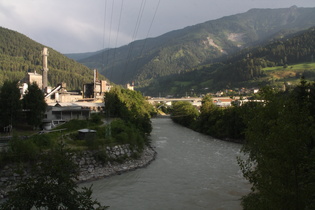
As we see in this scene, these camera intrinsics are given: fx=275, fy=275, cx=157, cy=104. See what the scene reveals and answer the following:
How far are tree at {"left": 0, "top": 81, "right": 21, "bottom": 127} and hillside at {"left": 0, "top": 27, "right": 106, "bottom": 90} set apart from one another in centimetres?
9906

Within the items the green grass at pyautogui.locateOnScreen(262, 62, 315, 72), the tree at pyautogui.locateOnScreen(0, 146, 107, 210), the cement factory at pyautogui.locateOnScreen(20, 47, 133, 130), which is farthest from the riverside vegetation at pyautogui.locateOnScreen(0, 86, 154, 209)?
the green grass at pyautogui.locateOnScreen(262, 62, 315, 72)

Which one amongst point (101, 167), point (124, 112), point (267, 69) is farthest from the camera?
point (267, 69)

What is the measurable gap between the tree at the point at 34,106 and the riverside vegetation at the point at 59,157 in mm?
3517

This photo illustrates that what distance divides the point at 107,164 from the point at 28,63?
456 feet

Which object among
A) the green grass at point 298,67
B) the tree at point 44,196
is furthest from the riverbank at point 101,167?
the green grass at point 298,67

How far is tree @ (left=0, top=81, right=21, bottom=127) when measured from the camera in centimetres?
2756

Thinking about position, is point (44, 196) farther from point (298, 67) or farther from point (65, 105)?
point (298, 67)

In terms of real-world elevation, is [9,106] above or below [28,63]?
below

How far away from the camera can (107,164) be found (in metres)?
22.8

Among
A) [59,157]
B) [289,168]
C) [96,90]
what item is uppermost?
[96,90]

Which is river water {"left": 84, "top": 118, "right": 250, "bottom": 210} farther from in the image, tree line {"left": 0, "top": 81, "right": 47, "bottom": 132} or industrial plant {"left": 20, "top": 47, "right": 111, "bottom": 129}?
industrial plant {"left": 20, "top": 47, "right": 111, "bottom": 129}

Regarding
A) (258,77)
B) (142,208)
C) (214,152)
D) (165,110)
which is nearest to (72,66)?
(165,110)

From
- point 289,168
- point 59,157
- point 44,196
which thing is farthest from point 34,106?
point 289,168

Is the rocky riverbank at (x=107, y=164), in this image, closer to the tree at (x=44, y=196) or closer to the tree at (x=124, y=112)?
the tree at (x=44, y=196)
